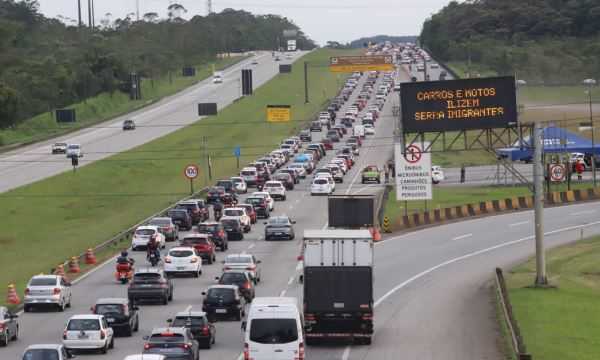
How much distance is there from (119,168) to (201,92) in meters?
78.0

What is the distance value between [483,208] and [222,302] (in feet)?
125

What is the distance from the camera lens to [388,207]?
77.3 metres

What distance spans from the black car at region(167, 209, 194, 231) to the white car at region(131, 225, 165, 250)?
22.5ft

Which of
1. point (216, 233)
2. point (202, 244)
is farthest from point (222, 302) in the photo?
point (216, 233)

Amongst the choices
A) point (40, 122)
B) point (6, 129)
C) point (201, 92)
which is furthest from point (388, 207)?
point (201, 92)

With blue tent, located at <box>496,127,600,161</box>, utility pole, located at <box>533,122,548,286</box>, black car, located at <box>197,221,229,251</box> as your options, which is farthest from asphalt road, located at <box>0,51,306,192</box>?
utility pole, located at <box>533,122,548,286</box>

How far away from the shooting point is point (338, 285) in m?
32.7

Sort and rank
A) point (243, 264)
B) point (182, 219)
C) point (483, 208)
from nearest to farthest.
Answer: point (243, 264)
point (182, 219)
point (483, 208)

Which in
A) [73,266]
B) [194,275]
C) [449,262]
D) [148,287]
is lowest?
[449,262]

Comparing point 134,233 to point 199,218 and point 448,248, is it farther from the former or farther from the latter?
point 448,248

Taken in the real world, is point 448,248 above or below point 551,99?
below

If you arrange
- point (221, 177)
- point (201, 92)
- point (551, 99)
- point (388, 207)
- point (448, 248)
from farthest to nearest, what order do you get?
point (201, 92) → point (551, 99) → point (221, 177) → point (388, 207) → point (448, 248)

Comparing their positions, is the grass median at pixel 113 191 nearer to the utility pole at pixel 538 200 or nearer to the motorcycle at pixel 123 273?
the motorcycle at pixel 123 273

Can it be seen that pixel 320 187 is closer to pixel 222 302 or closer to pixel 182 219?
pixel 182 219
